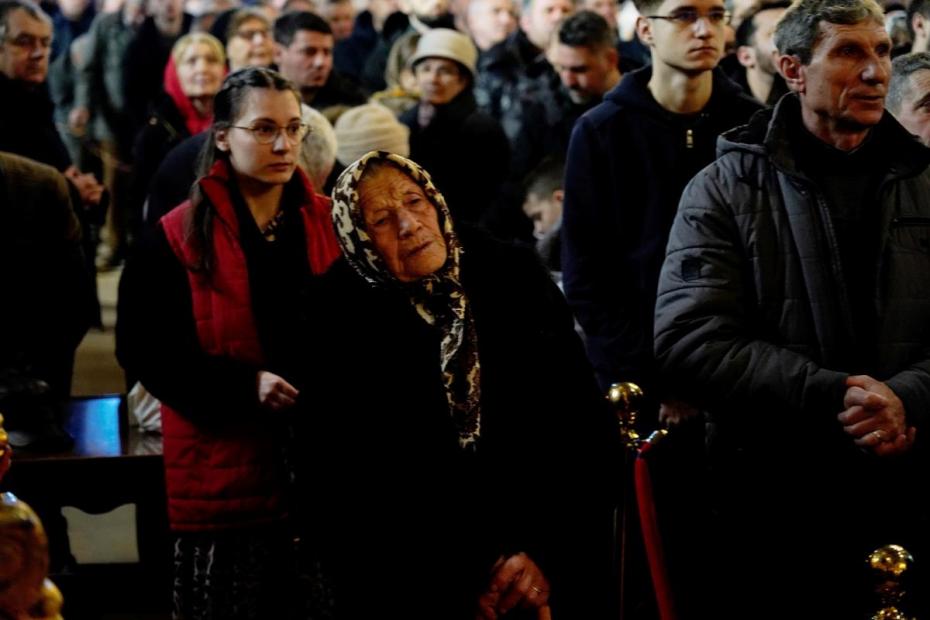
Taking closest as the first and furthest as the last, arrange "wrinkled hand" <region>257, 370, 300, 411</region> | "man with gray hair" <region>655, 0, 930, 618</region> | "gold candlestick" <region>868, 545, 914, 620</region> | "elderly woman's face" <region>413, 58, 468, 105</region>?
1. "gold candlestick" <region>868, 545, 914, 620</region>
2. "man with gray hair" <region>655, 0, 930, 618</region>
3. "wrinkled hand" <region>257, 370, 300, 411</region>
4. "elderly woman's face" <region>413, 58, 468, 105</region>

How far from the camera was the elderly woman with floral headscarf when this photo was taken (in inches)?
138

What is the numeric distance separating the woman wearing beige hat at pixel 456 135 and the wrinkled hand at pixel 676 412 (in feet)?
8.46

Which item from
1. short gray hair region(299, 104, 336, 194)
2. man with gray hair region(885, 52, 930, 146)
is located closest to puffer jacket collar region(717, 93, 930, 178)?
man with gray hair region(885, 52, 930, 146)

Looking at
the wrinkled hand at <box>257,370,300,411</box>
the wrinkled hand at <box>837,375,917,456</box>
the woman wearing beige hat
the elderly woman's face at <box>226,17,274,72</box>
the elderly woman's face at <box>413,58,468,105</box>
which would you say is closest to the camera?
the wrinkled hand at <box>837,375,917,456</box>

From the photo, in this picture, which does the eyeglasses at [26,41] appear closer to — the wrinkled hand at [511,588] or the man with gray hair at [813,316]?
the man with gray hair at [813,316]

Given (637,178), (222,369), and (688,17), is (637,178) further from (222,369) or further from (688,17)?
(222,369)

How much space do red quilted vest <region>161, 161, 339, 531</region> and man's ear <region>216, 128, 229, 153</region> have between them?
8.0 inches

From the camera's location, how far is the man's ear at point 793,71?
404 cm

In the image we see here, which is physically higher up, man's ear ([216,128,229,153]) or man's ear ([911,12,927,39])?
man's ear ([911,12,927,39])

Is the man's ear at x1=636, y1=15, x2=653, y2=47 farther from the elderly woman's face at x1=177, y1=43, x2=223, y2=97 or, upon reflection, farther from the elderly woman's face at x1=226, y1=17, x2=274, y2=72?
the elderly woman's face at x1=226, y1=17, x2=274, y2=72

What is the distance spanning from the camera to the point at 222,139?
461 cm

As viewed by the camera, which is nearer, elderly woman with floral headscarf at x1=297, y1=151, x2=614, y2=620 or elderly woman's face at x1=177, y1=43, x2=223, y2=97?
elderly woman with floral headscarf at x1=297, y1=151, x2=614, y2=620

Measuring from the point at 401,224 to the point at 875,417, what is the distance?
45.3 inches

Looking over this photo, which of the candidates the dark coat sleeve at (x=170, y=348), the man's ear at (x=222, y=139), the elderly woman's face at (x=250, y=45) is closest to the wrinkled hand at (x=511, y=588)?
the dark coat sleeve at (x=170, y=348)
